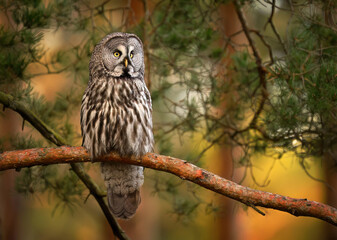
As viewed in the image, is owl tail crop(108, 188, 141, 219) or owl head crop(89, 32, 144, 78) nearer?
owl head crop(89, 32, 144, 78)

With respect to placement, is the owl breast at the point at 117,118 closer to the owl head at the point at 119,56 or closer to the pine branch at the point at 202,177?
the owl head at the point at 119,56

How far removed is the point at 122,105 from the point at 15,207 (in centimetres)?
395

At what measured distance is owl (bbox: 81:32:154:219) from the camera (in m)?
1.78

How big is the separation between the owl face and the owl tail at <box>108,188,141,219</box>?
0.64 m

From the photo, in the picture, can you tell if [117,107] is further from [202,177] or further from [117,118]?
[202,177]

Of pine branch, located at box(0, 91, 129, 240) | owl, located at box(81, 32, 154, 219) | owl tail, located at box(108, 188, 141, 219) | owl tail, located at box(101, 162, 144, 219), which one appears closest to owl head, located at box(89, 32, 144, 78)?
owl, located at box(81, 32, 154, 219)

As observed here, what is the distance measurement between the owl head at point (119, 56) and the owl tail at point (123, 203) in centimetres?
64

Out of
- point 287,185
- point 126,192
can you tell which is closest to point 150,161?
point 126,192

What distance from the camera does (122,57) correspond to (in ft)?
6.37

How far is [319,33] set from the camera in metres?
1.87

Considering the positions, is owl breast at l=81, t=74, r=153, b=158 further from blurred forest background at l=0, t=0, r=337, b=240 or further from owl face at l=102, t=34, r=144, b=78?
blurred forest background at l=0, t=0, r=337, b=240

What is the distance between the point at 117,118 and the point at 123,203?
0.56 meters

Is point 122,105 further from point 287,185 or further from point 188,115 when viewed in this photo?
point 287,185

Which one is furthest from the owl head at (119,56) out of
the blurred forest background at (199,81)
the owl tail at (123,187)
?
the owl tail at (123,187)
